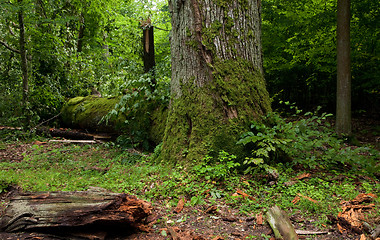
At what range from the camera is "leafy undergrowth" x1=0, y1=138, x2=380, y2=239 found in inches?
98.9

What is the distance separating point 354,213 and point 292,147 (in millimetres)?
1550

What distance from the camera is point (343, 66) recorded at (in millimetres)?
8172

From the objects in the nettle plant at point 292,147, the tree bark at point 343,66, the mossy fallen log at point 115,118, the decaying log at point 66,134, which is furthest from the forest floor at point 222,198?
the tree bark at point 343,66

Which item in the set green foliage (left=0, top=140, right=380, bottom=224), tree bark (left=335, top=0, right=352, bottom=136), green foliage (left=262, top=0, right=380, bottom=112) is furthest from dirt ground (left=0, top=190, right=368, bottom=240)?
green foliage (left=262, top=0, right=380, bottom=112)

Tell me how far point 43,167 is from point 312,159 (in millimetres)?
4945

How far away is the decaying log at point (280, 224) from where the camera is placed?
2248 millimetres

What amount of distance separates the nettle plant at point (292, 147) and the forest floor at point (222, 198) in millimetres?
203

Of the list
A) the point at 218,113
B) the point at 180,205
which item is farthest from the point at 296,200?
the point at 218,113

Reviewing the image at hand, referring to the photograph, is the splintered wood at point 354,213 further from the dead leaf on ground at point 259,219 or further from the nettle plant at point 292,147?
the nettle plant at point 292,147

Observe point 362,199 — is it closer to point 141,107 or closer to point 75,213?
point 75,213

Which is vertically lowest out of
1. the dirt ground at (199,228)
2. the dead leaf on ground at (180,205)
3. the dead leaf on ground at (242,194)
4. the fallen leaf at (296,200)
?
the dirt ground at (199,228)

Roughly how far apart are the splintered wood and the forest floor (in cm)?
1

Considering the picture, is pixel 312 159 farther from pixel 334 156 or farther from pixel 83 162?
pixel 83 162

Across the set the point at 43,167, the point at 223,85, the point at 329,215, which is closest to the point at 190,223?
the point at 329,215
